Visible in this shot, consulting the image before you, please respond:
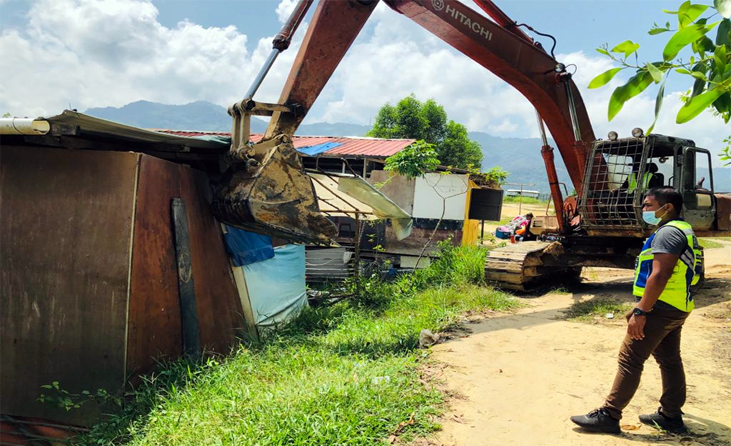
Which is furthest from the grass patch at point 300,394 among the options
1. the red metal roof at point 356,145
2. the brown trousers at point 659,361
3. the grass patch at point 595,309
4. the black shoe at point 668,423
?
the red metal roof at point 356,145

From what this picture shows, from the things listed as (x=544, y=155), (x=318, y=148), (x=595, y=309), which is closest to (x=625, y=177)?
(x=544, y=155)

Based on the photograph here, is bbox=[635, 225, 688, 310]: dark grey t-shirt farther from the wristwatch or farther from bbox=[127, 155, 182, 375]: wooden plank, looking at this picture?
bbox=[127, 155, 182, 375]: wooden plank

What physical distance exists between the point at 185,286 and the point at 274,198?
1363 mm

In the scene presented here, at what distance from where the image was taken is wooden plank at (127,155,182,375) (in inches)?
181

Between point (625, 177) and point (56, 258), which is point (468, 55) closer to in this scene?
point (625, 177)

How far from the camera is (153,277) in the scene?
4.84m

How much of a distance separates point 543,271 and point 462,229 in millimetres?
4514

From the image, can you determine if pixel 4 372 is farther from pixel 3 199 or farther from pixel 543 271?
pixel 543 271

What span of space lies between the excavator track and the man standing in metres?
5.03

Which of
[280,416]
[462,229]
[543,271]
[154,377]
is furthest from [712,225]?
[154,377]

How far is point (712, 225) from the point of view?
8414mm

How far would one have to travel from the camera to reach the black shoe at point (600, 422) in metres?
3.40

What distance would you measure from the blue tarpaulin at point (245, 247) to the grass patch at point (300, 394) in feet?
3.65

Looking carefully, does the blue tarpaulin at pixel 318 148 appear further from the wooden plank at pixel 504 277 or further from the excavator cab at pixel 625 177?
the excavator cab at pixel 625 177
